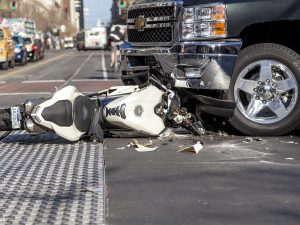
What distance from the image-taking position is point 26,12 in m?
91.4

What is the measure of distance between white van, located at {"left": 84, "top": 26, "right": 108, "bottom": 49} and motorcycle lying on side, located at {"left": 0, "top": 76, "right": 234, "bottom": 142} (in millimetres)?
72611

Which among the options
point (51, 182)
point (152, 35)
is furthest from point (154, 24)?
point (51, 182)

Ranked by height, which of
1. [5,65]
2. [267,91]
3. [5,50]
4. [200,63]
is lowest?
[5,65]

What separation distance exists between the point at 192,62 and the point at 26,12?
288 feet

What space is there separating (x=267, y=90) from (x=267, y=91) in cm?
1

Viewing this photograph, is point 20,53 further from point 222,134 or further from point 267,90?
point 267,90

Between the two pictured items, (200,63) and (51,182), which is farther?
(200,63)

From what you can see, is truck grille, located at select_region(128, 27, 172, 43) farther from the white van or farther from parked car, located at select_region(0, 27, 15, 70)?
the white van

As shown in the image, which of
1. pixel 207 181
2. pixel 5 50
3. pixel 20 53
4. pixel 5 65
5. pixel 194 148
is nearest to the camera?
pixel 207 181

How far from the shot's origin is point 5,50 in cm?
2814

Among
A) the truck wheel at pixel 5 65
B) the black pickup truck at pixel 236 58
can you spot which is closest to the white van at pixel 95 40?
the truck wheel at pixel 5 65

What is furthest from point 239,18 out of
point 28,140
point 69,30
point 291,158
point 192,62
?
point 69,30

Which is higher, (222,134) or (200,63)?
(200,63)

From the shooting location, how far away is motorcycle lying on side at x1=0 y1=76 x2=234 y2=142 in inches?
260
